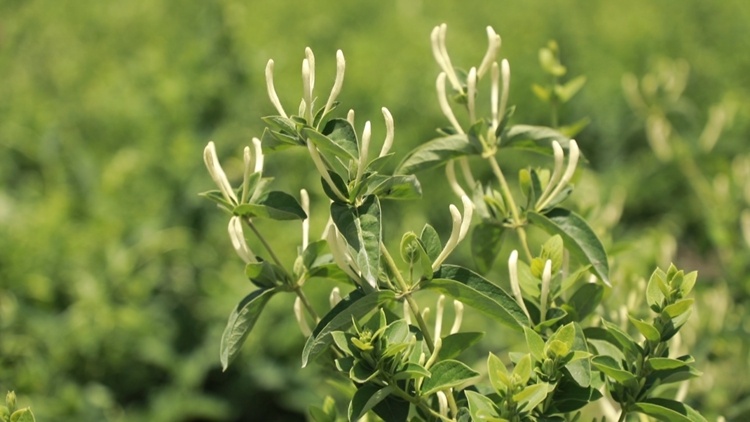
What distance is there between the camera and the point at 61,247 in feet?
9.89

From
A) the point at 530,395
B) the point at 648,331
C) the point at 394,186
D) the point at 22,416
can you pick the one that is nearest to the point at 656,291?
the point at 648,331

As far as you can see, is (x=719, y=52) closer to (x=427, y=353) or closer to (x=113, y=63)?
(x=113, y=63)

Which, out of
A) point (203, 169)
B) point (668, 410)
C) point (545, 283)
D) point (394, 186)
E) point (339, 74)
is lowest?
point (203, 169)

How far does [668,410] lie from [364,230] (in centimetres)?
33

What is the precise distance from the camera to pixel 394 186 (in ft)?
2.98

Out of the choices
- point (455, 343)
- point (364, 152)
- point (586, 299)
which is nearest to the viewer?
point (364, 152)

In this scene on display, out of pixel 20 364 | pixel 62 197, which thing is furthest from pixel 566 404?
pixel 62 197

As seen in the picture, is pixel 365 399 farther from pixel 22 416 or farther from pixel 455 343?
pixel 22 416

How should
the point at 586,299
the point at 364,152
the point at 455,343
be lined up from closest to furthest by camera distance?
the point at 364,152
the point at 455,343
the point at 586,299

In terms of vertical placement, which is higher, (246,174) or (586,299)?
(246,174)

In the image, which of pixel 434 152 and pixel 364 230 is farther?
pixel 434 152

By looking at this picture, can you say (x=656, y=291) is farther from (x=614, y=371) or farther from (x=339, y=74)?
(x=339, y=74)

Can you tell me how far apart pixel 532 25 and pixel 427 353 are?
172 inches

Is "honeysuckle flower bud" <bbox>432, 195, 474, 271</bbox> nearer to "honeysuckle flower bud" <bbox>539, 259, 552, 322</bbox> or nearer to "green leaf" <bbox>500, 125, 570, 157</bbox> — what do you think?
"honeysuckle flower bud" <bbox>539, 259, 552, 322</bbox>
